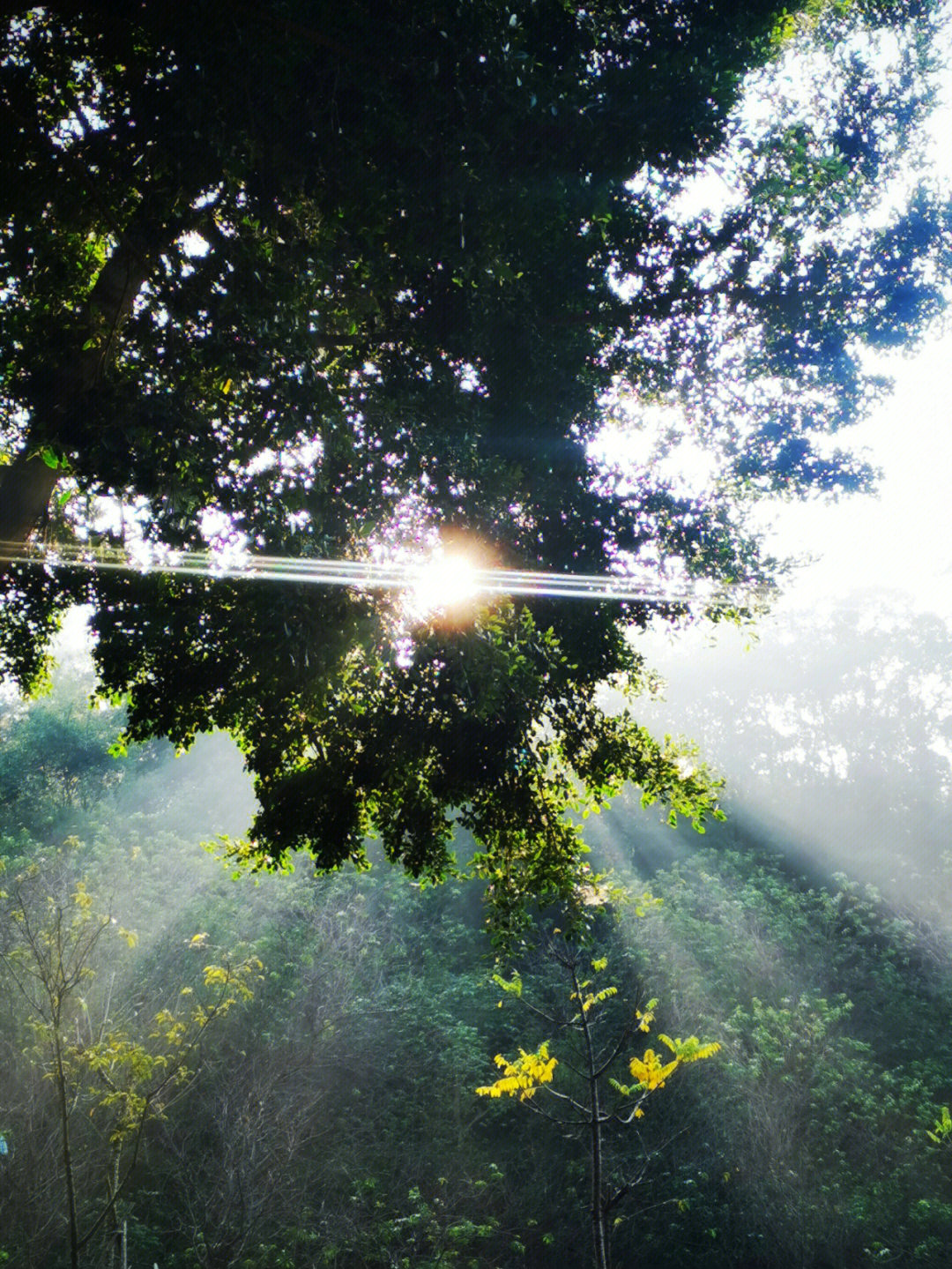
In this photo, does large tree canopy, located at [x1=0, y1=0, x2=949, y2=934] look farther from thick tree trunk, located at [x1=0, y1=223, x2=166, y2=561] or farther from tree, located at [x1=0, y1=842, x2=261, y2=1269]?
tree, located at [x1=0, y1=842, x2=261, y2=1269]

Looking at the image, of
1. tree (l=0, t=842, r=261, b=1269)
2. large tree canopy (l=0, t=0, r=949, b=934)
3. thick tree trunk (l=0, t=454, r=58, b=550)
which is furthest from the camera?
tree (l=0, t=842, r=261, b=1269)

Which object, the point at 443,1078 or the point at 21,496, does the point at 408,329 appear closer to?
the point at 21,496

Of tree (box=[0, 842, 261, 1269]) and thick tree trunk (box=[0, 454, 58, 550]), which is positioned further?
tree (box=[0, 842, 261, 1269])

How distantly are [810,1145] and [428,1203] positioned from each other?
24.2ft

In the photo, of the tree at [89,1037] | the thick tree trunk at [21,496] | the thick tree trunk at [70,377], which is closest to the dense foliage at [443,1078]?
the tree at [89,1037]

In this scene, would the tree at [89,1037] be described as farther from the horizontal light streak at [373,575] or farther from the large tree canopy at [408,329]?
the horizontal light streak at [373,575]

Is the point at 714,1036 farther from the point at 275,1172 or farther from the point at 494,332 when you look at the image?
the point at 494,332

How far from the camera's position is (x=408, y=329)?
6.23 metres

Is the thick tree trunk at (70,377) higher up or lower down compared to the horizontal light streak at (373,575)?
higher up

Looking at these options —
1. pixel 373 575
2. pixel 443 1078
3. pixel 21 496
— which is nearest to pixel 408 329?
pixel 373 575

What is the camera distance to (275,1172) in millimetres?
13703

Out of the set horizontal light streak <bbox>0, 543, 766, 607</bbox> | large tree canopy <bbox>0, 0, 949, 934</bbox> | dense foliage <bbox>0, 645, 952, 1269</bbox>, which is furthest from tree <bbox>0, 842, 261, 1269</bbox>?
horizontal light streak <bbox>0, 543, 766, 607</bbox>

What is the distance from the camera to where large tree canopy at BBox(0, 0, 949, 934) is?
14.8ft

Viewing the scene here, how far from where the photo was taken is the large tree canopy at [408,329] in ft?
14.8
